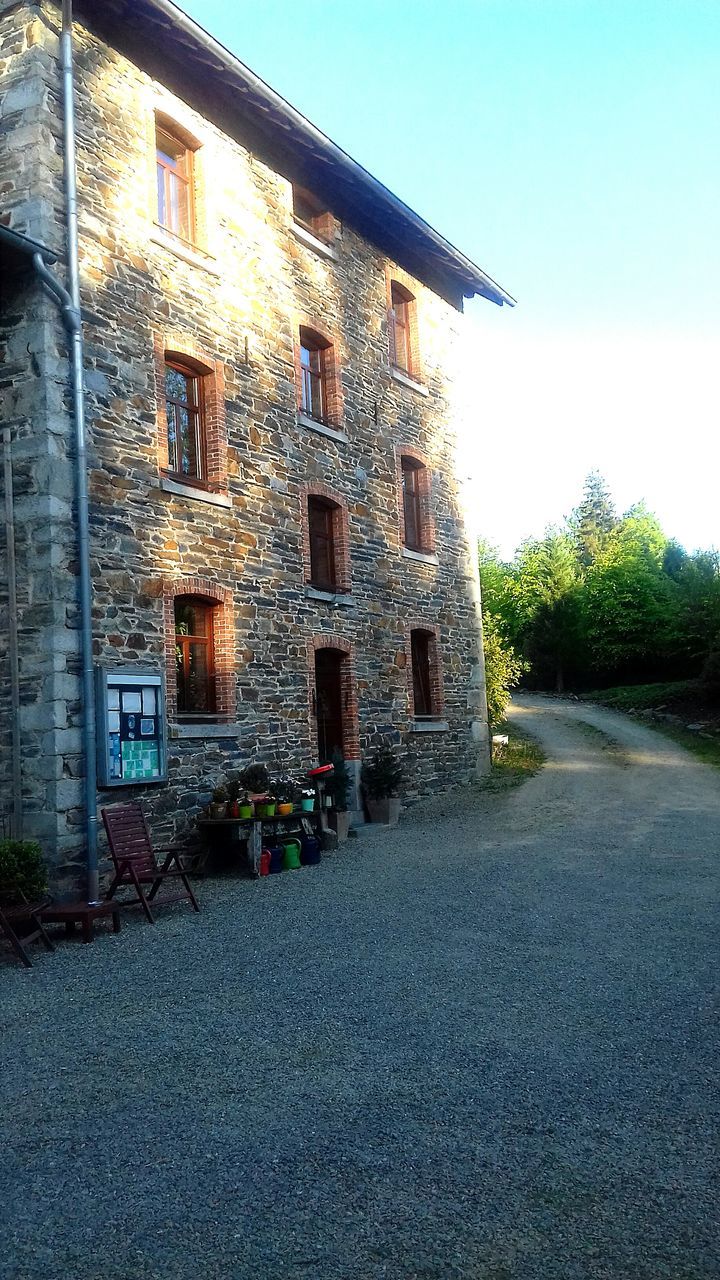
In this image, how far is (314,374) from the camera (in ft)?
48.0

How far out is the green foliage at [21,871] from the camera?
7797mm

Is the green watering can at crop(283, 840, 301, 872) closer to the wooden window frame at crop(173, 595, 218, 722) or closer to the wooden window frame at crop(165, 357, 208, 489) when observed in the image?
the wooden window frame at crop(173, 595, 218, 722)

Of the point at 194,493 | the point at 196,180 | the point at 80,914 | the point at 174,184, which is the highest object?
the point at 196,180

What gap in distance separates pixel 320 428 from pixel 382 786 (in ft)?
17.5

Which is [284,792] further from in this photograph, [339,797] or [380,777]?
[380,777]

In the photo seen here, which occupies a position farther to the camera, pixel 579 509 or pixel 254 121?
pixel 579 509

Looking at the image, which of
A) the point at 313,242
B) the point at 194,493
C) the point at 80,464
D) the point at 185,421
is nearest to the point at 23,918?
the point at 80,464

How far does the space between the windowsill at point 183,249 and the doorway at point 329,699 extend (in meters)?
5.38

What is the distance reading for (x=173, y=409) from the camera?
11.6 m

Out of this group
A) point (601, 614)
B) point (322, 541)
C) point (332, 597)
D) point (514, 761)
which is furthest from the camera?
point (601, 614)

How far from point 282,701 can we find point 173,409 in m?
3.90

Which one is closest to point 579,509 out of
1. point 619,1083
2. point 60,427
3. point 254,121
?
point 254,121

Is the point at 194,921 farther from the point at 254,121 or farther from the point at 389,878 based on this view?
the point at 254,121

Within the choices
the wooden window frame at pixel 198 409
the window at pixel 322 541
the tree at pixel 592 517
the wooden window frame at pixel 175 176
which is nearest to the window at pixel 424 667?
the window at pixel 322 541
